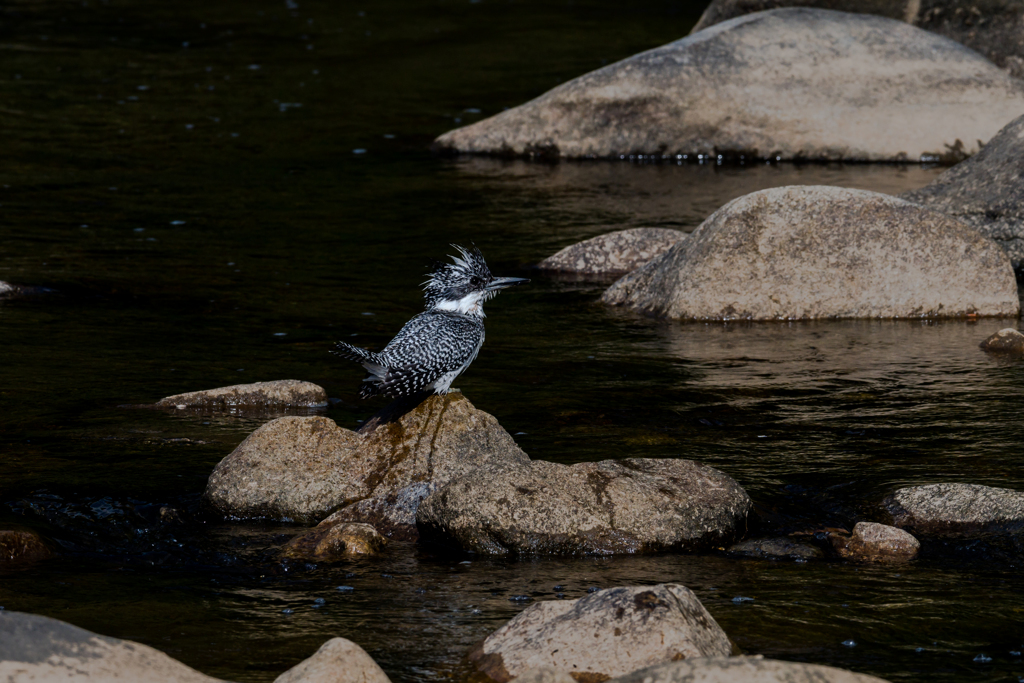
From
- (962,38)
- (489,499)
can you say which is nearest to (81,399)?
(489,499)

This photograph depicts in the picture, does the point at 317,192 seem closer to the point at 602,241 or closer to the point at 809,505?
the point at 602,241

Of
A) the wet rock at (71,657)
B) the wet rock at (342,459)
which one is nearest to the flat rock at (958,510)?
the wet rock at (342,459)

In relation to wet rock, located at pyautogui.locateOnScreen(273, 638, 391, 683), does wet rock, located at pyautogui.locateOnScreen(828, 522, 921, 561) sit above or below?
below

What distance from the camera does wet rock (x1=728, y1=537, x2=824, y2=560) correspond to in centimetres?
693

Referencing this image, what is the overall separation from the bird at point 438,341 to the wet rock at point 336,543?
91cm

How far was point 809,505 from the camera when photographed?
7582 mm

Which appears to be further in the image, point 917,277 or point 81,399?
point 917,277

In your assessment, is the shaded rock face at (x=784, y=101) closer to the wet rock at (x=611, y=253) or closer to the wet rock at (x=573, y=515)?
the wet rock at (x=611, y=253)

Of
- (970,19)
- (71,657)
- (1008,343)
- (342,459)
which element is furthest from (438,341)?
(970,19)

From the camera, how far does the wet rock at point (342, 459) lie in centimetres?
755

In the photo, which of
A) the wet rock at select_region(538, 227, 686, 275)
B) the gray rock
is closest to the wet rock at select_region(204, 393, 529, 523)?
the wet rock at select_region(538, 227, 686, 275)

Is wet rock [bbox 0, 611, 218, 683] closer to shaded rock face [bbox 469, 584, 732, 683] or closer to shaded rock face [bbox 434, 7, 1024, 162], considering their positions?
shaded rock face [bbox 469, 584, 732, 683]

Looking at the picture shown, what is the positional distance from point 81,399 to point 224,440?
1.50 metres

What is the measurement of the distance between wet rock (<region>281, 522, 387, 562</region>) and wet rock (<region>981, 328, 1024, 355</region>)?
5853 millimetres
